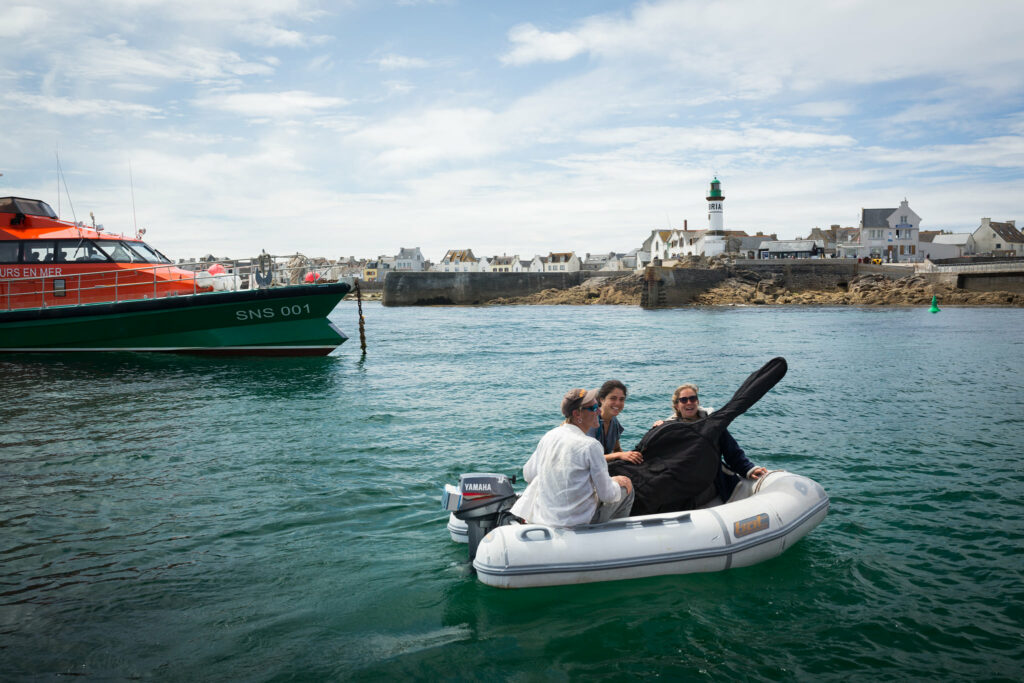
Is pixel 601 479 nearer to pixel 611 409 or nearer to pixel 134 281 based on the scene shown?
pixel 611 409

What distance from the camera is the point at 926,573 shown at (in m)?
6.04

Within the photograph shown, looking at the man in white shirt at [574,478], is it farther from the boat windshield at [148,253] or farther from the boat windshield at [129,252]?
the boat windshield at [148,253]

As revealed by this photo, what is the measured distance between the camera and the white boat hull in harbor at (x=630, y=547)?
5.34 m

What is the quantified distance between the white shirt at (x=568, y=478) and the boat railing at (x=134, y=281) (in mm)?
16234

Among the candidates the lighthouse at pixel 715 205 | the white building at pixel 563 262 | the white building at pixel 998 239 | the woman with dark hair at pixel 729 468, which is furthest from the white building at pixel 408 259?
the woman with dark hair at pixel 729 468

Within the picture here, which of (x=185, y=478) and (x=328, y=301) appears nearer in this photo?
(x=185, y=478)

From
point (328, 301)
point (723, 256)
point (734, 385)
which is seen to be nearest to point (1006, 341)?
point (734, 385)

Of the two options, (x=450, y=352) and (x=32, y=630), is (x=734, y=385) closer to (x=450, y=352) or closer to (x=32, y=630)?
(x=450, y=352)

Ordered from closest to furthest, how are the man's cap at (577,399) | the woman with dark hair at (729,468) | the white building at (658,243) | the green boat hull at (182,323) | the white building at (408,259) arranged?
1. the man's cap at (577,399)
2. the woman with dark hair at (729,468)
3. the green boat hull at (182,323)
4. the white building at (658,243)
5. the white building at (408,259)

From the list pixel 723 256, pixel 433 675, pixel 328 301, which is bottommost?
pixel 433 675

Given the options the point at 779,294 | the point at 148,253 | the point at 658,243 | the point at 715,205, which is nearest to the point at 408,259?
the point at 658,243

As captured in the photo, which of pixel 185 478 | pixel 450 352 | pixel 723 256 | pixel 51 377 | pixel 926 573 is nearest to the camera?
pixel 926 573

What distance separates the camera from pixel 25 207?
2077 cm

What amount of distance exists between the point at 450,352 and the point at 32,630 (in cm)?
2226
